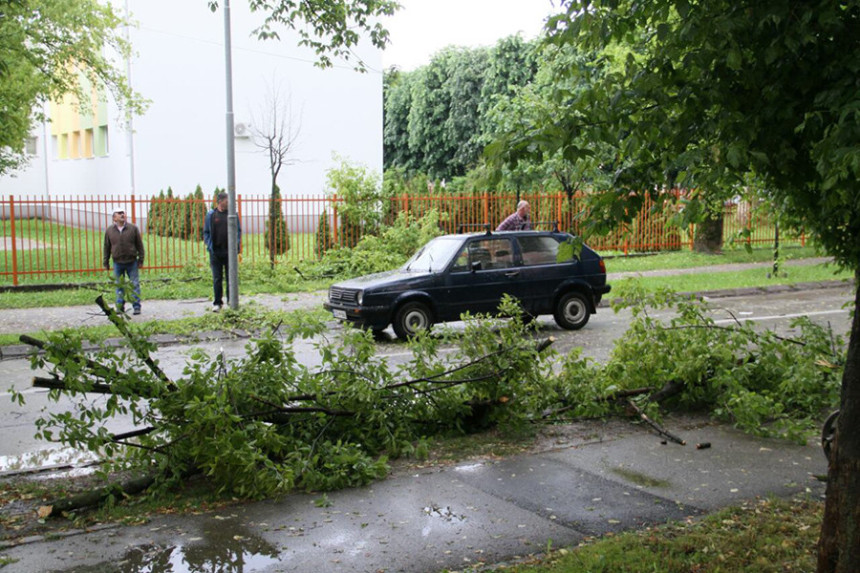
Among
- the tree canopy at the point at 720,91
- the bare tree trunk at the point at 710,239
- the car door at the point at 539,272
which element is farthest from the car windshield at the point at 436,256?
the bare tree trunk at the point at 710,239

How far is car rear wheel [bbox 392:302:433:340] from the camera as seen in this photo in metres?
12.4

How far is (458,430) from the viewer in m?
7.46

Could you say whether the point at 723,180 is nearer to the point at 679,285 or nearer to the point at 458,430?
the point at 458,430

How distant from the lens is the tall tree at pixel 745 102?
13.6ft

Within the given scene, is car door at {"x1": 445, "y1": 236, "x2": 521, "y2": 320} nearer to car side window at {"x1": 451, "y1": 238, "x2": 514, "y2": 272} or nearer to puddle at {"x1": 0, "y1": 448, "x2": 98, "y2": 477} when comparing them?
car side window at {"x1": 451, "y1": 238, "x2": 514, "y2": 272}

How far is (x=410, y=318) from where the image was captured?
12.5m

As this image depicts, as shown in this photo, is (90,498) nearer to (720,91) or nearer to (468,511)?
(468,511)

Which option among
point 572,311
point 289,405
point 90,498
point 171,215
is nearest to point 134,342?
point 90,498

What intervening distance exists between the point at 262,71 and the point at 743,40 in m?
32.2

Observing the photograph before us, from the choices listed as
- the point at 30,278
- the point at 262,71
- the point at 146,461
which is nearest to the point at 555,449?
the point at 146,461

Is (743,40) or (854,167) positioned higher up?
(743,40)

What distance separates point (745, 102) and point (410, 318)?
8279 millimetres

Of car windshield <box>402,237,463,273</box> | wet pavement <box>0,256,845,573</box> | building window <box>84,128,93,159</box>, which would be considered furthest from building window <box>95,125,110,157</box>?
wet pavement <box>0,256,845,573</box>

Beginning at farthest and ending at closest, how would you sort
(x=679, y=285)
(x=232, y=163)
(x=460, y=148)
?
(x=460, y=148) → (x=679, y=285) → (x=232, y=163)
